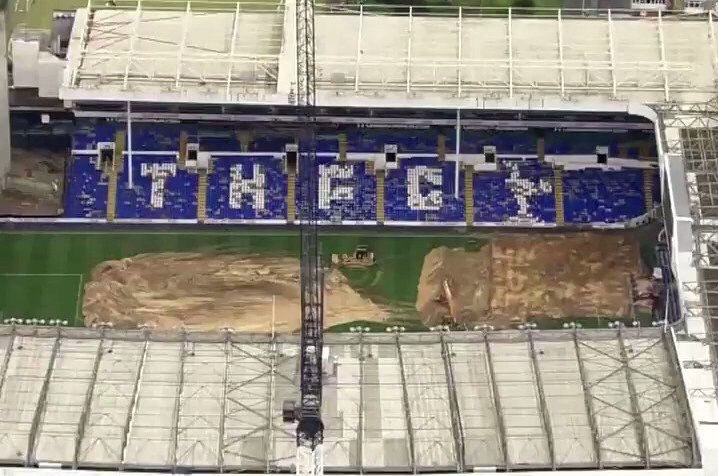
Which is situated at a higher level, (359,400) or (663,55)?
(663,55)

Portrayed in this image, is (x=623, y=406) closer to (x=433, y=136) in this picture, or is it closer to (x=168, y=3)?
(x=433, y=136)

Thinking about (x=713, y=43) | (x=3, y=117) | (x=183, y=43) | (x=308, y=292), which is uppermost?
(x=183, y=43)

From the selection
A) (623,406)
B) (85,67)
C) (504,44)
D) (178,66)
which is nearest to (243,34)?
(178,66)

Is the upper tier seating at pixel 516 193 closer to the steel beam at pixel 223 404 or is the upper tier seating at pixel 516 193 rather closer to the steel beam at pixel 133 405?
the steel beam at pixel 223 404

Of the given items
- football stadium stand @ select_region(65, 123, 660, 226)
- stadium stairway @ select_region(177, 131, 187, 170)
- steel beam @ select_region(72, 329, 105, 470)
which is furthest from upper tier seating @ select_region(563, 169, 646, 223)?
steel beam @ select_region(72, 329, 105, 470)

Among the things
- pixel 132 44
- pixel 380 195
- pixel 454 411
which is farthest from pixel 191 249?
pixel 454 411

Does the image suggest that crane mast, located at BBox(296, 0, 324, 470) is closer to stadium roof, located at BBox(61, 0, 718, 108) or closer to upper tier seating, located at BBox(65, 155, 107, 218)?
stadium roof, located at BBox(61, 0, 718, 108)

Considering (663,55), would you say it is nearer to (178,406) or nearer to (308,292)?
(308,292)
